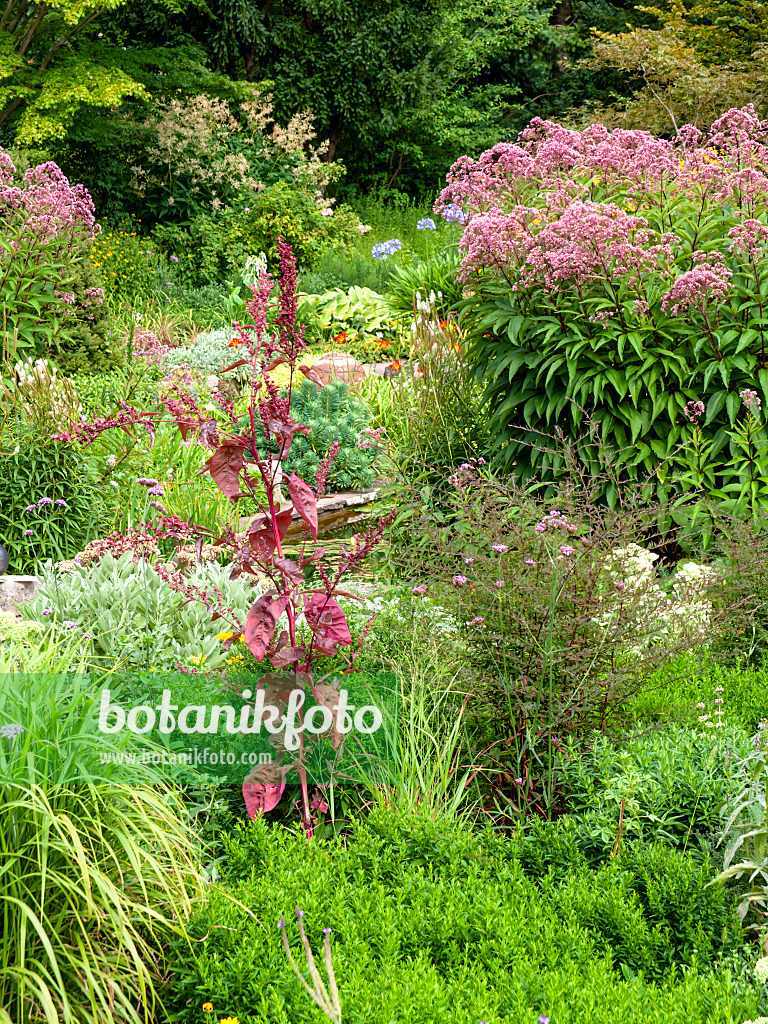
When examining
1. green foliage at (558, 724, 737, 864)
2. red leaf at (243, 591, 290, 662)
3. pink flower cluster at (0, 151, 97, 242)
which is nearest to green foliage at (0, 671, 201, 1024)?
red leaf at (243, 591, 290, 662)

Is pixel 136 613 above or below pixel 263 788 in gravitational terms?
below

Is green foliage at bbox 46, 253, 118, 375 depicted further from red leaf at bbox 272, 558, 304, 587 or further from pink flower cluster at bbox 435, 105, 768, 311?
red leaf at bbox 272, 558, 304, 587

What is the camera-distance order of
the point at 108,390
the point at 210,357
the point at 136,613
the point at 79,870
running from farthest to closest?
the point at 210,357, the point at 108,390, the point at 136,613, the point at 79,870

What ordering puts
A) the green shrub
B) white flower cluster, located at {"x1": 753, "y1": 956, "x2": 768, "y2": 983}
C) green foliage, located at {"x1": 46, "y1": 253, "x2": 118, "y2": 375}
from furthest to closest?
the green shrub, green foliage, located at {"x1": 46, "y1": 253, "x2": 118, "y2": 375}, white flower cluster, located at {"x1": 753, "y1": 956, "x2": 768, "y2": 983}

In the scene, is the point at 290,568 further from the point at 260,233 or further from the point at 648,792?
the point at 260,233

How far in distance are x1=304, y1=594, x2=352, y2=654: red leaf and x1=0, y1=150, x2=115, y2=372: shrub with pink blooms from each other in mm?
4112

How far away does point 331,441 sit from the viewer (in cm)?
646

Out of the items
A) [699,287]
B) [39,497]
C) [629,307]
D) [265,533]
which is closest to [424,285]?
[629,307]

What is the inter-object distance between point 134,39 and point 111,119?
3.41 metres

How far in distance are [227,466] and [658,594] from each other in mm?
1838

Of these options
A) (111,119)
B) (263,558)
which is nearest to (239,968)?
(263,558)

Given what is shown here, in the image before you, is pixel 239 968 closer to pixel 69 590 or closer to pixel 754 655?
pixel 69 590

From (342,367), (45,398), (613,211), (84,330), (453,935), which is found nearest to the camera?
(453,935)

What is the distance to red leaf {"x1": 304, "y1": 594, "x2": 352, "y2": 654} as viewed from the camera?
2756 millimetres
